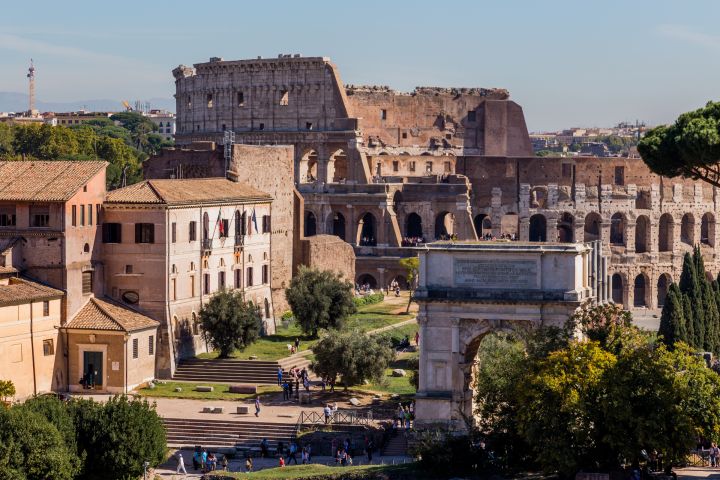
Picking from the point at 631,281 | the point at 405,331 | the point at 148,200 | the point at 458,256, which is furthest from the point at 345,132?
the point at 458,256

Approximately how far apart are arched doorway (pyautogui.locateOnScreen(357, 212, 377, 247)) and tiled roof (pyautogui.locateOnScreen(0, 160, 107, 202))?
4441cm

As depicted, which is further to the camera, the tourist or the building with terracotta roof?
the building with terracotta roof

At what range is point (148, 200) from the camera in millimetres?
59562

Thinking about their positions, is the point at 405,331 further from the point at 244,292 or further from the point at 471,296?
the point at 471,296

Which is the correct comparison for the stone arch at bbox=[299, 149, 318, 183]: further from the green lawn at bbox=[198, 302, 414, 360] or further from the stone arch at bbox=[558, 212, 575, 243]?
the green lawn at bbox=[198, 302, 414, 360]

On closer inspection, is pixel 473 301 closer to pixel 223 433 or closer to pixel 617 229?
pixel 223 433

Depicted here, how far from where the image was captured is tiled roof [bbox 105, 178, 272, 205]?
196 feet

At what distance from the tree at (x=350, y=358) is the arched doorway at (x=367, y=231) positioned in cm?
4549

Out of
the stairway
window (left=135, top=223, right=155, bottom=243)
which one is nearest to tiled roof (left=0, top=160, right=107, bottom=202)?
window (left=135, top=223, right=155, bottom=243)

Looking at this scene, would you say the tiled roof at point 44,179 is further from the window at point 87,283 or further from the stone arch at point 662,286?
the stone arch at point 662,286

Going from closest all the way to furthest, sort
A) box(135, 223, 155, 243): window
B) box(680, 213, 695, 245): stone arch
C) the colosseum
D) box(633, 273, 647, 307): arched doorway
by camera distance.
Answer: box(135, 223, 155, 243): window, the colosseum, box(633, 273, 647, 307): arched doorway, box(680, 213, 695, 245): stone arch

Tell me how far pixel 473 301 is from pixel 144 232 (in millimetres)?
15050

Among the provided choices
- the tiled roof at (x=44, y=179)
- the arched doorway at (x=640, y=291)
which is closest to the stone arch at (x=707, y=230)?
the arched doorway at (x=640, y=291)

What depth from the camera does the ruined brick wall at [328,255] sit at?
253ft
